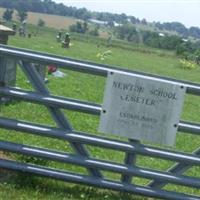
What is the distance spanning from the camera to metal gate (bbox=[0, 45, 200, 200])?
20.7 ft

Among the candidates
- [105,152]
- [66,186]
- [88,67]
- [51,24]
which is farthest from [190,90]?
[51,24]

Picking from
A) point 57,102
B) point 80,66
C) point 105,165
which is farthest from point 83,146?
point 80,66

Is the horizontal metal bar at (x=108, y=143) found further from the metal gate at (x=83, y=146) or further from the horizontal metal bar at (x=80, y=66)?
the horizontal metal bar at (x=80, y=66)

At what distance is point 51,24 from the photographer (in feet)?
451

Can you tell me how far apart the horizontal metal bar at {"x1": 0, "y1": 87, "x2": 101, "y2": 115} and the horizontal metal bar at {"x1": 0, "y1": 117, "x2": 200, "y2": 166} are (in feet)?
0.93

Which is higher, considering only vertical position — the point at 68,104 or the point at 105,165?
the point at 68,104

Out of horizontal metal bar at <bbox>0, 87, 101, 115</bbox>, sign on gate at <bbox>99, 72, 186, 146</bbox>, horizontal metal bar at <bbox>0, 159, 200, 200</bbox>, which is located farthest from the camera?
horizontal metal bar at <bbox>0, 159, 200, 200</bbox>

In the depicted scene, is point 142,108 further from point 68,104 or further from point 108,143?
point 68,104

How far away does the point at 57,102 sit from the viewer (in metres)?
6.37

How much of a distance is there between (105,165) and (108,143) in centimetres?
26

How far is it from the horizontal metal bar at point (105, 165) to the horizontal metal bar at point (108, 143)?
0.20 meters

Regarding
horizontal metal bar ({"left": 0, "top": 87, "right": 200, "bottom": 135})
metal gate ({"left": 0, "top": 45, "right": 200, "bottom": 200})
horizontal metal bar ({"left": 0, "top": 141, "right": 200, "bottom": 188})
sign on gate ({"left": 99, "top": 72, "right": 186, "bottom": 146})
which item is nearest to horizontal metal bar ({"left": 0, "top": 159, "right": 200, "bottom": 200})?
metal gate ({"left": 0, "top": 45, "right": 200, "bottom": 200})

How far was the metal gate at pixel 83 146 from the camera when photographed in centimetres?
632

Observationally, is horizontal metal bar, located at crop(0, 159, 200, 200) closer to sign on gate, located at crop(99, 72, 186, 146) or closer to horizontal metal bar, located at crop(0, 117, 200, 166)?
horizontal metal bar, located at crop(0, 117, 200, 166)
